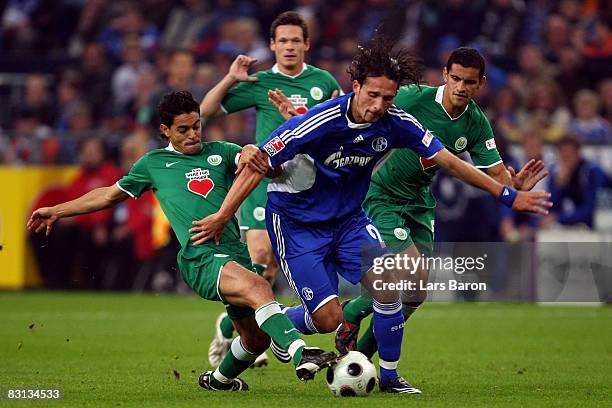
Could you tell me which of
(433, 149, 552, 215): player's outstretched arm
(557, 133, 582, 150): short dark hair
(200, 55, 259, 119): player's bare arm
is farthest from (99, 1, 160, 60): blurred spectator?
(433, 149, 552, 215): player's outstretched arm

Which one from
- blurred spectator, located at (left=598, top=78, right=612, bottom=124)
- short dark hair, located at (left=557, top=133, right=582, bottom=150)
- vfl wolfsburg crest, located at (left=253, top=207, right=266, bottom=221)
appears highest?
blurred spectator, located at (left=598, top=78, right=612, bottom=124)

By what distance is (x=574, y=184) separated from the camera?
54.5 feet

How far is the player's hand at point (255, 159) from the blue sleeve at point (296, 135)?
46mm

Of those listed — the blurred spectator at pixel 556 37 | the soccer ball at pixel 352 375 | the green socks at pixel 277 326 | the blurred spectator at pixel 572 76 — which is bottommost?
the soccer ball at pixel 352 375

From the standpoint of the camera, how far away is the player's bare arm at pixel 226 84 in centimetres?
1016

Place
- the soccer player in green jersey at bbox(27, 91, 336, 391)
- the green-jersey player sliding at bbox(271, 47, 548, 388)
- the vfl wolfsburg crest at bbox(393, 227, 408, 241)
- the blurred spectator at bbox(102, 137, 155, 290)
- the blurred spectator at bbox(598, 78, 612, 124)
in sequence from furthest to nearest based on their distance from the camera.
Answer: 1. the blurred spectator at bbox(598, 78, 612, 124)
2. the blurred spectator at bbox(102, 137, 155, 290)
3. the vfl wolfsburg crest at bbox(393, 227, 408, 241)
4. the green-jersey player sliding at bbox(271, 47, 548, 388)
5. the soccer player in green jersey at bbox(27, 91, 336, 391)

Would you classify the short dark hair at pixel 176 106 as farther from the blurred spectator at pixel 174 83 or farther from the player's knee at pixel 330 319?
the blurred spectator at pixel 174 83

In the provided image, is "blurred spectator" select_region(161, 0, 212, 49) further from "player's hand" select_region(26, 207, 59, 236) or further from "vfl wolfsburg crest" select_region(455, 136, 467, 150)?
"player's hand" select_region(26, 207, 59, 236)

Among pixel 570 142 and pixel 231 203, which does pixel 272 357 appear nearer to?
pixel 231 203

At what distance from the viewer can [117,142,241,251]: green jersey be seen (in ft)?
28.2

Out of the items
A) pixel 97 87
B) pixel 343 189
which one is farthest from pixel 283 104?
pixel 97 87

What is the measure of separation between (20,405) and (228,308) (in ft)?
5.54

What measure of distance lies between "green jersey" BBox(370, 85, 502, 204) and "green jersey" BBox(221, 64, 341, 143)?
50.7 inches

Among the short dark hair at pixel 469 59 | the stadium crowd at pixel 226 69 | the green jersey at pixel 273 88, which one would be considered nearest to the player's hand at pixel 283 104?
the short dark hair at pixel 469 59
